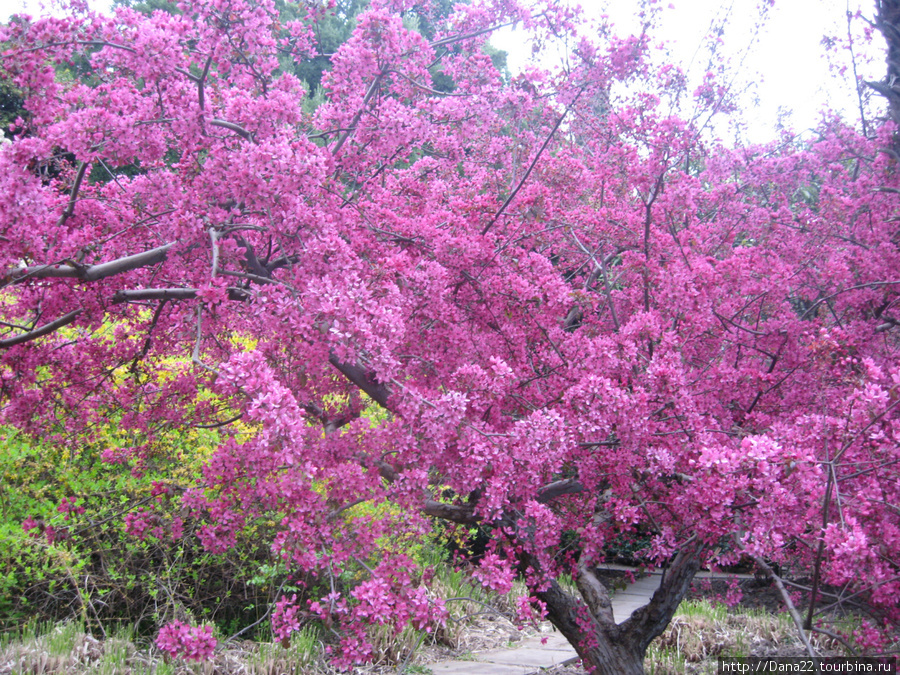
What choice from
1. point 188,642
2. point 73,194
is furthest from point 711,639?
point 73,194

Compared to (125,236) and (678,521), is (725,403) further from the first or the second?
(125,236)

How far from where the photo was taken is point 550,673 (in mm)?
5500

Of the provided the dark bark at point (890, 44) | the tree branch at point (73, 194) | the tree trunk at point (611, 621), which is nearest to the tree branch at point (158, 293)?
the tree branch at point (73, 194)

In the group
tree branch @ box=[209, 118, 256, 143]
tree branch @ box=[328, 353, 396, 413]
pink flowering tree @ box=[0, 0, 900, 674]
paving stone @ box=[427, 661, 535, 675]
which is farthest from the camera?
paving stone @ box=[427, 661, 535, 675]

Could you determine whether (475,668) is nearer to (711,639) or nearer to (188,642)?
(711,639)

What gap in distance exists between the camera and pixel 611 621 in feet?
15.0

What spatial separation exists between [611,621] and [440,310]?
8.60 ft

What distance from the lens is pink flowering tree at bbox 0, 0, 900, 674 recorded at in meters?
2.82

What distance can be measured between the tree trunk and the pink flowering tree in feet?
0.07

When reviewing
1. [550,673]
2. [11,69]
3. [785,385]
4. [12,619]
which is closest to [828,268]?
[785,385]

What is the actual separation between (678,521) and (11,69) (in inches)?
156

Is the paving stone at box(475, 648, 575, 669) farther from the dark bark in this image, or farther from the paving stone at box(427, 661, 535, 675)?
the dark bark

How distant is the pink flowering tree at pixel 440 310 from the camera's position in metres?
2.82

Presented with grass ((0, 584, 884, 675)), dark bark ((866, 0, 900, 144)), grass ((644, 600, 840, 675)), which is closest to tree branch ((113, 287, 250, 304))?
grass ((0, 584, 884, 675))
